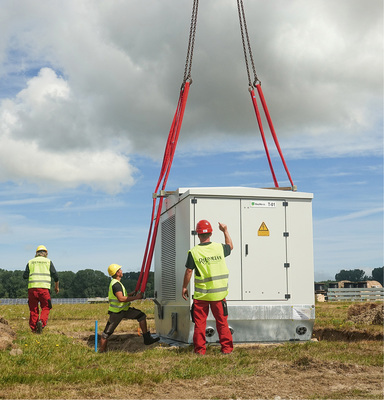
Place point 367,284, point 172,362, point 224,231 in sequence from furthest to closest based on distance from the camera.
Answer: point 367,284 → point 224,231 → point 172,362

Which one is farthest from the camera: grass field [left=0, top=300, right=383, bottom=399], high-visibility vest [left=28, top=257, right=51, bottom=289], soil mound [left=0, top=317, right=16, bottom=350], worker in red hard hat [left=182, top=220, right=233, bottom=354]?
high-visibility vest [left=28, top=257, right=51, bottom=289]

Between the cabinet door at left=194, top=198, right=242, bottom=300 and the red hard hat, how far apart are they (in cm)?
53

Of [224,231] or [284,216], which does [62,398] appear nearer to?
[224,231]

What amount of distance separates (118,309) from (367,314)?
298 inches

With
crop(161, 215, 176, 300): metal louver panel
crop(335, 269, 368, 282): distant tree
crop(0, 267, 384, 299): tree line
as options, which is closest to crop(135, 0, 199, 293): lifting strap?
crop(161, 215, 176, 300): metal louver panel

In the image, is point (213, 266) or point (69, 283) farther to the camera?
point (69, 283)

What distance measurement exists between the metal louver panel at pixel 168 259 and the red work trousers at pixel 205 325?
2023mm

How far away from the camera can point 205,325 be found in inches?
329

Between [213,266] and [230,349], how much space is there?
1.24 metres

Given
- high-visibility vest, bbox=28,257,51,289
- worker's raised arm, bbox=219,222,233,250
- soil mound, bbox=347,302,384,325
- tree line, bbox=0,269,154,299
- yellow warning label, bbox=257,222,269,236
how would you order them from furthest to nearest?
tree line, bbox=0,269,154,299, soil mound, bbox=347,302,384,325, high-visibility vest, bbox=28,257,51,289, yellow warning label, bbox=257,222,269,236, worker's raised arm, bbox=219,222,233,250

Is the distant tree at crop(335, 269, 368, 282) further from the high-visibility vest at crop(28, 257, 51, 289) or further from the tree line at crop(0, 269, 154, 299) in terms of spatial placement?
the high-visibility vest at crop(28, 257, 51, 289)

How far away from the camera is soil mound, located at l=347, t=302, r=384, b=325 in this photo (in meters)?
13.8

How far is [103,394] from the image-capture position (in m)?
5.71

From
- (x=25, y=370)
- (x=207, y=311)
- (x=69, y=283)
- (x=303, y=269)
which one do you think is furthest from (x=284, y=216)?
(x=69, y=283)
